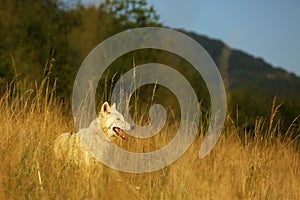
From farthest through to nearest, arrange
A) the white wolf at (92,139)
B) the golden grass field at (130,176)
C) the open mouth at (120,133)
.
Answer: the open mouth at (120,133)
the white wolf at (92,139)
the golden grass field at (130,176)

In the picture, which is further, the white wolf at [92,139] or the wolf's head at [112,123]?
the wolf's head at [112,123]

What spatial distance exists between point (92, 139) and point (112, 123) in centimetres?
39

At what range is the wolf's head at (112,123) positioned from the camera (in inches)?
240

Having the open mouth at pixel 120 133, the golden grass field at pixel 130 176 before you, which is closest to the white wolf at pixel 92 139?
the open mouth at pixel 120 133

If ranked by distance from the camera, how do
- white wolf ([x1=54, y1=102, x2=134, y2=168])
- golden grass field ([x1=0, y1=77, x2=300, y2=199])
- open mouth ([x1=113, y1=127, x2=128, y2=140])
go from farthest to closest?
1. open mouth ([x1=113, y1=127, x2=128, y2=140])
2. white wolf ([x1=54, y1=102, x2=134, y2=168])
3. golden grass field ([x1=0, y1=77, x2=300, y2=199])

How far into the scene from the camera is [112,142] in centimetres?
602

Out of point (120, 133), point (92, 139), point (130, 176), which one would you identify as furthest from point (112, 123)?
point (130, 176)

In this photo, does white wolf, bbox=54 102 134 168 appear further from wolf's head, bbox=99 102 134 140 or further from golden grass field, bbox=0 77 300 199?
golden grass field, bbox=0 77 300 199

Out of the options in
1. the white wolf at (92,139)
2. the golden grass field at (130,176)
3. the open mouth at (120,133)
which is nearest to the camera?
the golden grass field at (130,176)

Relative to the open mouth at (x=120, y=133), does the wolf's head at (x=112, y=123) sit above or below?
above

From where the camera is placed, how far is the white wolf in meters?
4.95

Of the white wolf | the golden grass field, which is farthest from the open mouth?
the golden grass field

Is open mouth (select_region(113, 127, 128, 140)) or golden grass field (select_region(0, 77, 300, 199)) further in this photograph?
open mouth (select_region(113, 127, 128, 140))

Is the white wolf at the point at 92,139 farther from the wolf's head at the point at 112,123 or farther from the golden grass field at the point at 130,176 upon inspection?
the golden grass field at the point at 130,176
